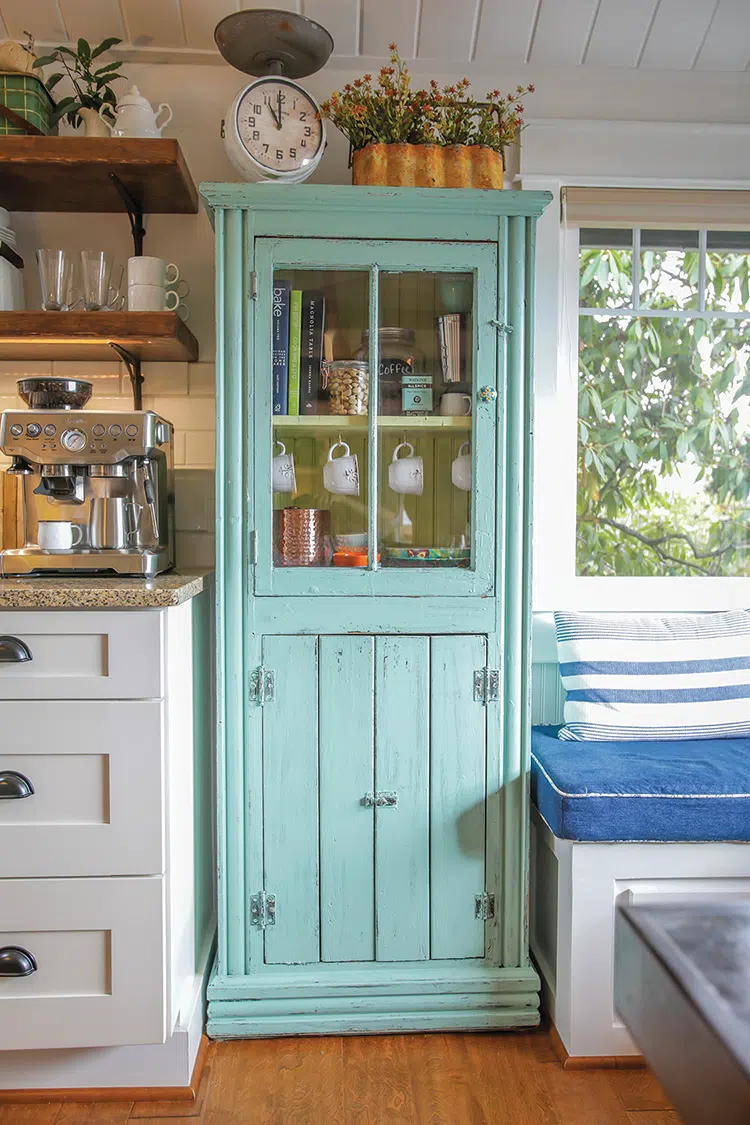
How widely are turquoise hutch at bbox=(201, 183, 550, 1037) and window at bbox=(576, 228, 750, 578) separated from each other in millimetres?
584

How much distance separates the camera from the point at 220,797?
1903mm

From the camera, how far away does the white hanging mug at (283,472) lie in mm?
1901

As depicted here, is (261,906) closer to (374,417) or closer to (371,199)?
(374,417)

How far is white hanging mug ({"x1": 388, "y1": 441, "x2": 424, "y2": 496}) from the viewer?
1.95 metres

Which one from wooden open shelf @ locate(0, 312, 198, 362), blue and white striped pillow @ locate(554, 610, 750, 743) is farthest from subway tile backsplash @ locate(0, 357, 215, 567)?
blue and white striped pillow @ locate(554, 610, 750, 743)

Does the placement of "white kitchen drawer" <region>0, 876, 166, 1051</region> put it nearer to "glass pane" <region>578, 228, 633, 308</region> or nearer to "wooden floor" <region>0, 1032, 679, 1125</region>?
"wooden floor" <region>0, 1032, 679, 1125</region>

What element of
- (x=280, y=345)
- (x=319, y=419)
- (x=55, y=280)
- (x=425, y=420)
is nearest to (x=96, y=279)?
(x=55, y=280)

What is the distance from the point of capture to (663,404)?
2465 millimetres

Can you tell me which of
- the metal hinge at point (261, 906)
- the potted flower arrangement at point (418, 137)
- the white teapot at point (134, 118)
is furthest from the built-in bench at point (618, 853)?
the white teapot at point (134, 118)

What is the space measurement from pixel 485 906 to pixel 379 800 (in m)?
0.35

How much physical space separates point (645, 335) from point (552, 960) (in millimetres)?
1676

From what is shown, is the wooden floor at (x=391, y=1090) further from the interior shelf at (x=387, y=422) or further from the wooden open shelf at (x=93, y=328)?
the wooden open shelf at (x=93, y=328)

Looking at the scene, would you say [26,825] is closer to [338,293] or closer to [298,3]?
[338,293]

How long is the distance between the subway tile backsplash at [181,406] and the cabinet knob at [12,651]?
0.74 m
